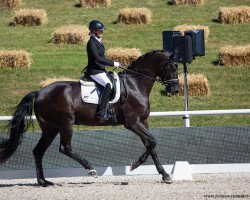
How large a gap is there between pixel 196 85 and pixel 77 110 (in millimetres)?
8707

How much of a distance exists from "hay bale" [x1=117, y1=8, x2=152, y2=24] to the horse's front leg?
13.9m

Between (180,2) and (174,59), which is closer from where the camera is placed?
(174,59)

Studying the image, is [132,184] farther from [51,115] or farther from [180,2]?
[180,2]

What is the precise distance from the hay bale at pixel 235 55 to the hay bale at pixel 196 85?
1830 millimetres

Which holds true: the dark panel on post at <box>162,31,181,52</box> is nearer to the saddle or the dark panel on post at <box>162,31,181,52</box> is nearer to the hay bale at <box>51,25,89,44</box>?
the saddle

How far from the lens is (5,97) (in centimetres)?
2833

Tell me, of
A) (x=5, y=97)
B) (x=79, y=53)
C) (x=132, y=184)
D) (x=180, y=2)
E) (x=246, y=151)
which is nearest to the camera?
(x=132, y=184)

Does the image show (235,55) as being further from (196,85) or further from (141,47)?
(141,47)

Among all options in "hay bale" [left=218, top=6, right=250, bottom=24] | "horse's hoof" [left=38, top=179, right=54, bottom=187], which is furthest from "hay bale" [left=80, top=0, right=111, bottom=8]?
"horse's hoof" [left=38, top=179, right=54, bottom=187]

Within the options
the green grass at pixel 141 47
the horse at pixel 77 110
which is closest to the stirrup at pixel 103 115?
the horse at pixel 77 110

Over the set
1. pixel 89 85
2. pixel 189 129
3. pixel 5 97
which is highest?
pixel 89 85

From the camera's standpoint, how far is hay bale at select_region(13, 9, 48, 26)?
109 feet

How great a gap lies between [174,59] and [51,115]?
2650 mm

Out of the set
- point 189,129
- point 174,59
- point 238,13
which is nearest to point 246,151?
point 189,129
